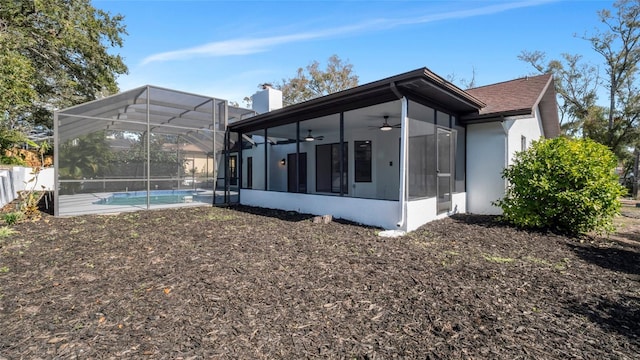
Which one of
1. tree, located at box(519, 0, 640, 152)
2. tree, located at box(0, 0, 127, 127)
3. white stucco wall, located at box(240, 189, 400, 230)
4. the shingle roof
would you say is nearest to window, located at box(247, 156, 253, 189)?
white stucco wall, located at box(240, 189, 400, 230)

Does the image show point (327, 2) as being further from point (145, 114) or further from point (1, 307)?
point (1, 307)

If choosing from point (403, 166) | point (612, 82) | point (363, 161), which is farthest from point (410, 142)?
point (612, 82)

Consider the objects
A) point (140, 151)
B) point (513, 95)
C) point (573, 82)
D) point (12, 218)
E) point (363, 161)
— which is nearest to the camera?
point (12, 218)

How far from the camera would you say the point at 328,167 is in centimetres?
1173

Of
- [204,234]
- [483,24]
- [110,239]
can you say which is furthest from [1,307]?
[483,24]

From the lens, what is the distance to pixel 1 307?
A: 2.83 m

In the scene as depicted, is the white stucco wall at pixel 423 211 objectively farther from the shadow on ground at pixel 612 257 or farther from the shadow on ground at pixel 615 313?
the shadow on ground at pixel 615 313

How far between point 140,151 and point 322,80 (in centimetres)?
1846

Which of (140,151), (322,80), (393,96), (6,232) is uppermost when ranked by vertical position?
(322,80)

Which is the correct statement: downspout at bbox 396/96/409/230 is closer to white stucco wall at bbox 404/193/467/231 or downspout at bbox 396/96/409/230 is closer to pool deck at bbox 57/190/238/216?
white stucco wall at bbox 404/193/467/231

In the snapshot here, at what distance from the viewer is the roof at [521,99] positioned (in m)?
7.16

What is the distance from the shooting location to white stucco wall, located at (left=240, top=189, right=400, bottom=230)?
19.9 ft

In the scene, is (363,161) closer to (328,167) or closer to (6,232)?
(328,167)

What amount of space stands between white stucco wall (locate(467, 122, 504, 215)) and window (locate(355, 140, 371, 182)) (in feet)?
11.8
